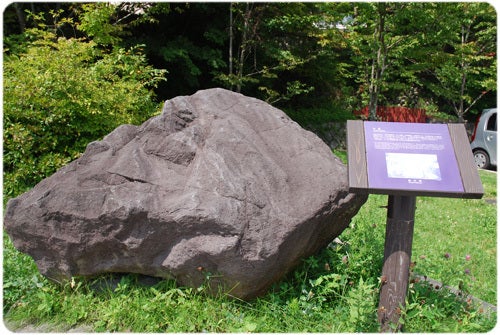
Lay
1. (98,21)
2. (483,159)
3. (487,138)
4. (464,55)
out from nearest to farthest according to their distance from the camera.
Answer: (98,21), (487,138), (483,159), (464,55)

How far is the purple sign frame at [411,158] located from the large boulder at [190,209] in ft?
1.53

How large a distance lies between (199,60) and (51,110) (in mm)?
5128

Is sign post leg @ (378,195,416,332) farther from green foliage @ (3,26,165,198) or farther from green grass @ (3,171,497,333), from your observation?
green foliage @ (3,26,165,198)

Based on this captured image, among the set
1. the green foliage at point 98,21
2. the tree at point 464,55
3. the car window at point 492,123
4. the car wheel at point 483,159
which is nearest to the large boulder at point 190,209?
the green foliage at point 98,21

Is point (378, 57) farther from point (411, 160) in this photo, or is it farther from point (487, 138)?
point (411, 160)

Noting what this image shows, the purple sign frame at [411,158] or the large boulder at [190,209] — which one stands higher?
the purple sign frame at [411,158]

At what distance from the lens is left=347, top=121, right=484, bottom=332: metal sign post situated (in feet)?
9.39

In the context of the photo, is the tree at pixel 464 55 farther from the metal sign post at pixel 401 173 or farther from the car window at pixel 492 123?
the metal sign post at pixel 401 173

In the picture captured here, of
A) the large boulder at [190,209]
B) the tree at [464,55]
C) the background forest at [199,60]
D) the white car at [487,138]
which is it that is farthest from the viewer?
the white car at [487,138]

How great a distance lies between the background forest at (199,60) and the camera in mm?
6590

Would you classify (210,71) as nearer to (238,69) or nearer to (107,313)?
(238,69)

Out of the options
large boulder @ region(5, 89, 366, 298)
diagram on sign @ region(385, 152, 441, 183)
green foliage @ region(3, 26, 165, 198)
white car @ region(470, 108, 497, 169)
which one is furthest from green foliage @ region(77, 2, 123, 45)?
white car @ region(470, 108, 497, 169)

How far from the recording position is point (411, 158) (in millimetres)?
3014

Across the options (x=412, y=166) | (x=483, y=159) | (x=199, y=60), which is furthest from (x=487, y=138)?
(x=412, y=166)
